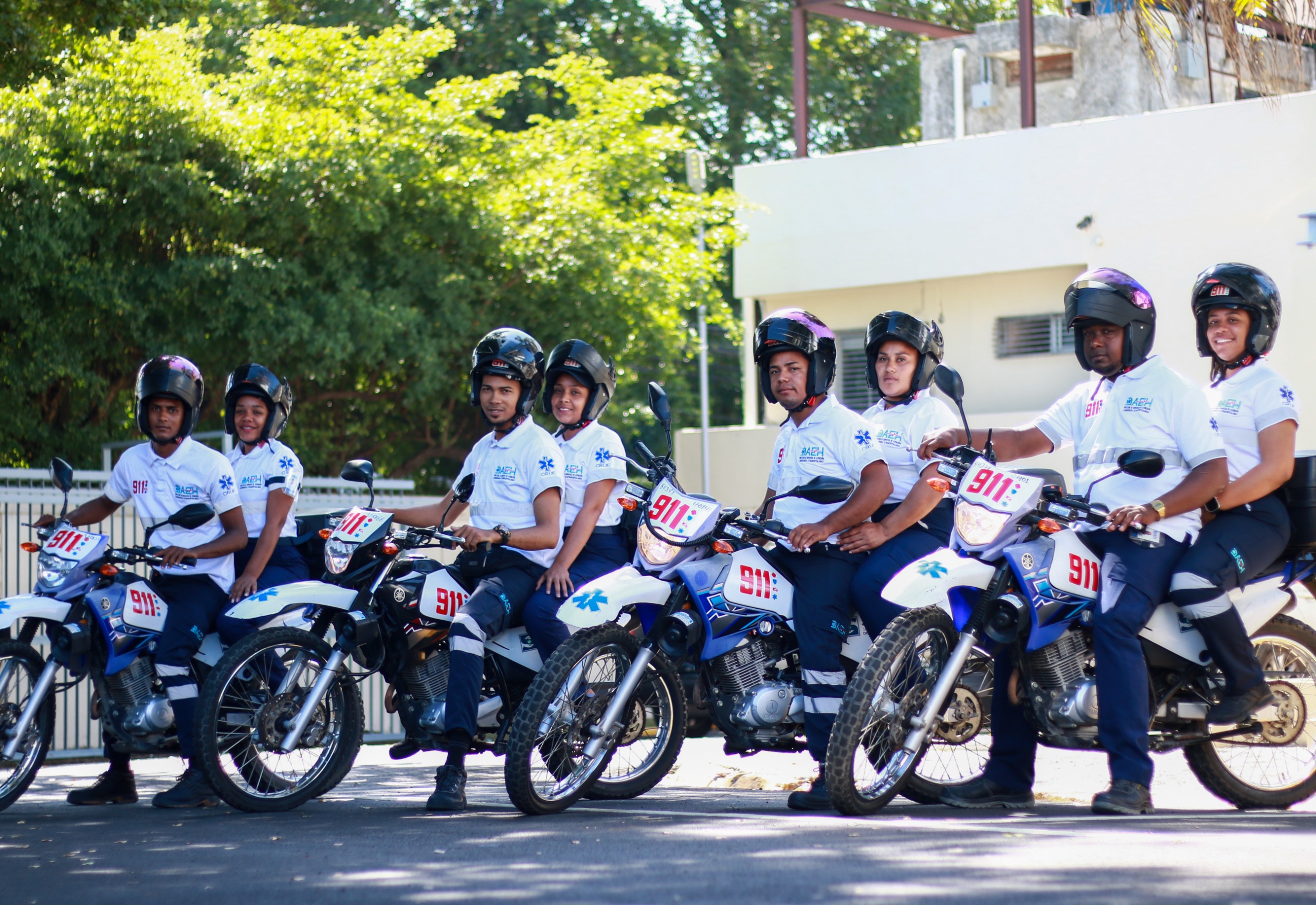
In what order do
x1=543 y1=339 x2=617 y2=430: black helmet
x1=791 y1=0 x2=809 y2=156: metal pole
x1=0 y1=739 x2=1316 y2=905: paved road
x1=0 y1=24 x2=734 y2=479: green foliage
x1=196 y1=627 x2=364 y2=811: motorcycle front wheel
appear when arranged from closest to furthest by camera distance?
1. x1=0 y1=739 x2=1316 y2=905: paved road
2. x1=196 y1=627 x2=364 y2=811: motorcycle front wheel
3. x1=543 y1=339 x2=617 y2=430: black helmet
4. x1=0 y1=24 x2=734 y2=479: green foliage
5. x1=791 y1=0 x2=809 y2=156: metal pole

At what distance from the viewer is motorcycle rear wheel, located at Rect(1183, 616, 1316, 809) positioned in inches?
298

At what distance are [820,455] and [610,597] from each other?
1.23m

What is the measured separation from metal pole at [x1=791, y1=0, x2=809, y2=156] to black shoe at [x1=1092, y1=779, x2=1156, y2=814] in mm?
17559

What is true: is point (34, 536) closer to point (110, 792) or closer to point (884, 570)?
point (110, 792)

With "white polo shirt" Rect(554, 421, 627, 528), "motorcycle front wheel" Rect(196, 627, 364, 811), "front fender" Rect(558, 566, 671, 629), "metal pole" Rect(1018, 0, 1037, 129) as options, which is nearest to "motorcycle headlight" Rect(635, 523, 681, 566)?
"front fender" Rect(558, 566, 671, 629)

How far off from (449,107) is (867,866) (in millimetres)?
16036

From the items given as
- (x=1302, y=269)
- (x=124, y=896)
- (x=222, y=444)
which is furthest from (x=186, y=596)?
(x=1302, y=269)

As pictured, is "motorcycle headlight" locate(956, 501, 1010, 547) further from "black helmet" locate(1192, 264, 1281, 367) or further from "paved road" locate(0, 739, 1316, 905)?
"black helmet" locate(1192, 264, 1281, 367)

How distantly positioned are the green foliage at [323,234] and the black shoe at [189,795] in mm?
9583

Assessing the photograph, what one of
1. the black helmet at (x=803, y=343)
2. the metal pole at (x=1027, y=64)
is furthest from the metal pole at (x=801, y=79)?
the black helmet at (x=803, y=343)

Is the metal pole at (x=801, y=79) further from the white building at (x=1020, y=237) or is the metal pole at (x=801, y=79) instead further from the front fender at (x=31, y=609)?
the front fender at (x=31, y=609)

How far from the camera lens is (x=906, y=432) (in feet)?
27.3

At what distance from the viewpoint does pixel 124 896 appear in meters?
5.59

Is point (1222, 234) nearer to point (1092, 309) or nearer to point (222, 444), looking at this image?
point (222, 444)
